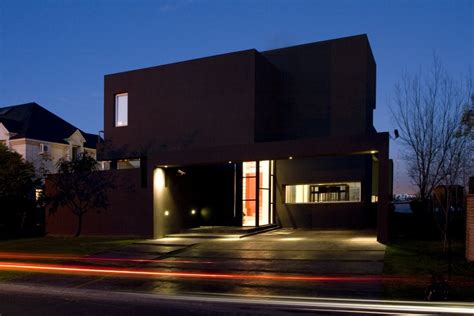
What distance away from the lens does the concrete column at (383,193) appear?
51.4 ft

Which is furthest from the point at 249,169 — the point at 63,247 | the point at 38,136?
the point at 38,136

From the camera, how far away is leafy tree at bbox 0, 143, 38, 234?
92.1ft

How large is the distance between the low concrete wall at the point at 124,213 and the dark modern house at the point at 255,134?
56mm

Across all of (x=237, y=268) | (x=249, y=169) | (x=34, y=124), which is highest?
(x=34, y=124)

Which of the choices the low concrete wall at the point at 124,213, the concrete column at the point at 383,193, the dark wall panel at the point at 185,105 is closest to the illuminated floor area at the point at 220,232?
the low concrete wall at the point at 124,213

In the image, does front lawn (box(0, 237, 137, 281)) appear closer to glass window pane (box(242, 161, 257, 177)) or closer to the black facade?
the black facade

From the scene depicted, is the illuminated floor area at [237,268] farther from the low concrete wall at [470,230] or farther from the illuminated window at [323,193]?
the illuminated window at [323,193]

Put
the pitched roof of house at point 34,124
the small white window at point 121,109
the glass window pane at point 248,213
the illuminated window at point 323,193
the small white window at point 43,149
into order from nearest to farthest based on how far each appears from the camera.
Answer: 1. the illuminated window at point 323,193
2. the glass window pane at point 248,213
3. the small white window at point 121,109
4. the pitched roof of house at point 34,124
5. the small white window at point 43,149

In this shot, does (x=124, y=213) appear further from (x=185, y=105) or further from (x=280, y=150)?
(x=280, y=150)

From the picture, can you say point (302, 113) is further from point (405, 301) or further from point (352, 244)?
point (405, 301)

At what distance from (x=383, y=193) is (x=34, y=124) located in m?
33.5

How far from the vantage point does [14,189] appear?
2838 cm

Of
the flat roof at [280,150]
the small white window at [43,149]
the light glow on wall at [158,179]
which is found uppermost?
the small white window at [43,149]

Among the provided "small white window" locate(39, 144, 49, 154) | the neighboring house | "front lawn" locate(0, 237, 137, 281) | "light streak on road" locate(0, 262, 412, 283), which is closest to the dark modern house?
"front lawn" locate(0, 237, 137, 281)
